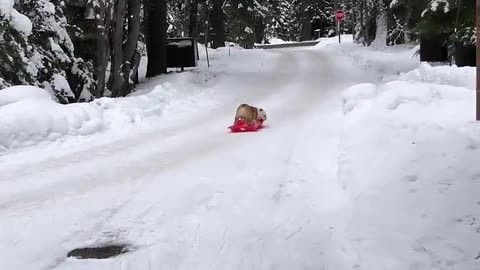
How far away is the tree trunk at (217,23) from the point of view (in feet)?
102

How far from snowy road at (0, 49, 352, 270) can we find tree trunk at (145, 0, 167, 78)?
9.00 m

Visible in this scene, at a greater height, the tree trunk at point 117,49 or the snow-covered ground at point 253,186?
the tree trunk at point 117,49

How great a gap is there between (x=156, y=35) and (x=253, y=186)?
43.8 ft

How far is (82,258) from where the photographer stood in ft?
15.3

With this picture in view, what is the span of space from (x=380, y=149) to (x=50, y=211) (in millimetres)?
3864

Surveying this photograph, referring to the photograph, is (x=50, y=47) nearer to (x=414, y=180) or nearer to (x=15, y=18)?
(x=15, y=18)

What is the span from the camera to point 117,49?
49.1 feet

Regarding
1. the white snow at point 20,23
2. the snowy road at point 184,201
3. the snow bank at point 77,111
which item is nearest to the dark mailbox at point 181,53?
the snow bank at point 77,111

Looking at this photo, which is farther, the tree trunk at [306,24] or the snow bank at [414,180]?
the tree trunk at [306,24]

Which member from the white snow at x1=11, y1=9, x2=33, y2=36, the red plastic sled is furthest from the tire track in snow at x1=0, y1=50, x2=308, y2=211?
the white snow at x1=11, y1=9, x2=33, y2=36

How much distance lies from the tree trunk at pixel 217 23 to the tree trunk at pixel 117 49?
14516 mm

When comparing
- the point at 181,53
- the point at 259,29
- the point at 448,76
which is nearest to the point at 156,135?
the point at 448,76

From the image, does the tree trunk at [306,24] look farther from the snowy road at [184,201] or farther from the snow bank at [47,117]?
the snowy road at [184,201]

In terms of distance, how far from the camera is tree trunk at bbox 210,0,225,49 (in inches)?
1227
